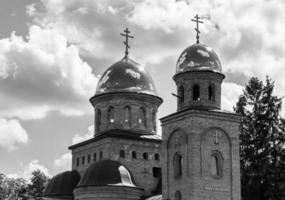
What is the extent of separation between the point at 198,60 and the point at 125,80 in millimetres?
6577

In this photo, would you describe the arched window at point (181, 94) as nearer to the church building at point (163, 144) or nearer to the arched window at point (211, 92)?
the church building at point (163, 144)

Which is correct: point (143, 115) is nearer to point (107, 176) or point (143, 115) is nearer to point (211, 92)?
point (107, 176)

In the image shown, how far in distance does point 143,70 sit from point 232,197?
1073 cm

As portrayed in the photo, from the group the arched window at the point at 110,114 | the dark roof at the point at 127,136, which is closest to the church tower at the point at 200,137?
the dark roof at the point at 127,136

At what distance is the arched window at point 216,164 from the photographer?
29761 mm

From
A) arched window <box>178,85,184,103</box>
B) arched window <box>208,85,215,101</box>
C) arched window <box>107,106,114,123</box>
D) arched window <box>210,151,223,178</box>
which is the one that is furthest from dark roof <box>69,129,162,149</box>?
arched window <box>210,151,223,178</box>

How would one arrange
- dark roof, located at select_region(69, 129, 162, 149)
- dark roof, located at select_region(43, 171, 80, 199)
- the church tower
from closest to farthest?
1. the church tower
2. dark roof, located at select_region(69, 129, 162, 149)
3. dark roof, located at select_region(43, 171, 80, 199)

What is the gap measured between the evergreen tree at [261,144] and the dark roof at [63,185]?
9349 millimetres

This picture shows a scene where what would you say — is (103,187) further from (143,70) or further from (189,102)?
(143,70)

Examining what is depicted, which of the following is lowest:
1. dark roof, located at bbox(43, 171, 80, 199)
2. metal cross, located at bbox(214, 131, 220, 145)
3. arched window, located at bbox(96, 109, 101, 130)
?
dark roof, located at bbox(43, 171, 80, 199)

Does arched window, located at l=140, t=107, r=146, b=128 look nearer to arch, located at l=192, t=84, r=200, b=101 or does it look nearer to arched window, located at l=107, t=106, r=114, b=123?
arched window, located at l=107, t=106, r=114, b=123

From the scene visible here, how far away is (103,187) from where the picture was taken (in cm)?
3088

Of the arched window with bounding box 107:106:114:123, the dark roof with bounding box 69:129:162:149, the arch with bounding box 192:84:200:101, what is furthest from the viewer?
the arched window with bounding box 107:106:114:123

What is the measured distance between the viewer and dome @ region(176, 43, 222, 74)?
30.9m
